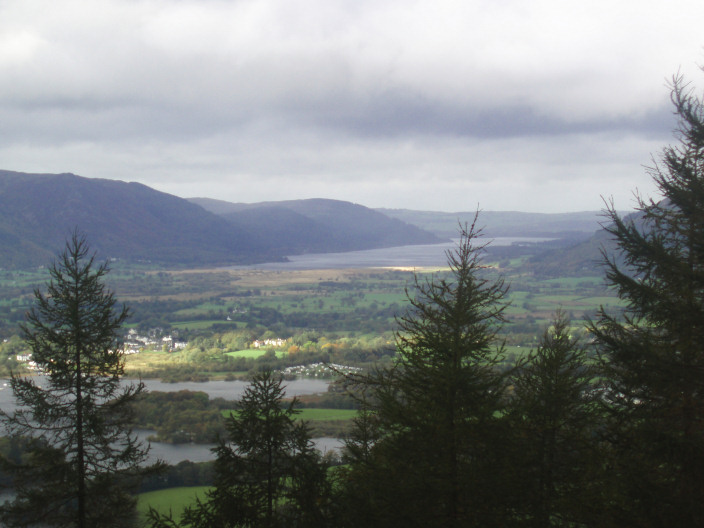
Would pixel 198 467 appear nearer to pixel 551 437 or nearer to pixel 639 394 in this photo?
pixel 551 437

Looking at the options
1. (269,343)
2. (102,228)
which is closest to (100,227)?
(102,228)

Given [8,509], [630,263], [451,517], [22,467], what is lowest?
[8,509]

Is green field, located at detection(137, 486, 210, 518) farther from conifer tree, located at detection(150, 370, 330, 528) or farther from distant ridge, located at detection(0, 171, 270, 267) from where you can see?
distant ridge, located at detection(0, 171, 270, 267)

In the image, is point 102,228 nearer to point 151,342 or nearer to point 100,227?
point 100,227

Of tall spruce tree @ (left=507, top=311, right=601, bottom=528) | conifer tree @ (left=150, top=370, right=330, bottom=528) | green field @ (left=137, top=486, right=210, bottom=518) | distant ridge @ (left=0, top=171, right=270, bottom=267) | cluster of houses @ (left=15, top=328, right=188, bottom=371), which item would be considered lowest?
cluster of houses @ (left=15, top=328, right=188, bottom=371)

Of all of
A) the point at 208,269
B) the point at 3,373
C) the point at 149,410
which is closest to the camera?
the point at 149,410

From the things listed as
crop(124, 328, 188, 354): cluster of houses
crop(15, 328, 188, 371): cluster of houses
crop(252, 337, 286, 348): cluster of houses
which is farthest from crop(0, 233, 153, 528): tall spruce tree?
crop(252, 337, 286, 348): cluster of houses

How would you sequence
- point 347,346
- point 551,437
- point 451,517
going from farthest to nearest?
point 347,346 < point 551,437 < point 451,517

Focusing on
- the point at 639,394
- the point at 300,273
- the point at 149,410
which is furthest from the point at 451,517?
the point at 300,273
